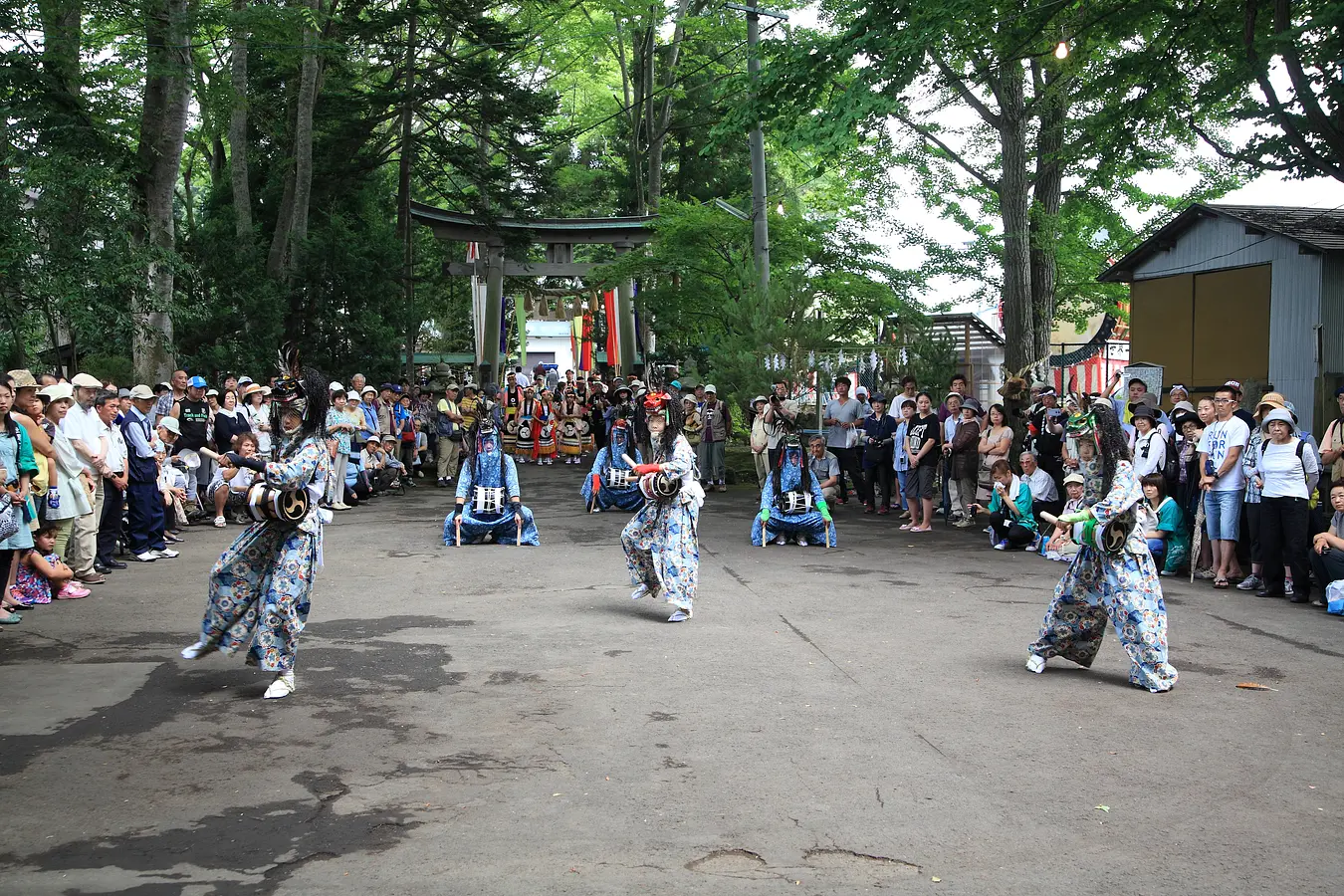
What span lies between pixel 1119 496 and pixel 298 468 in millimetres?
5026

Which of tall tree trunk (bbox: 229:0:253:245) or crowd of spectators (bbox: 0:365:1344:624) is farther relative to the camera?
tall tree trunk (bbox: 229:0:253:245)

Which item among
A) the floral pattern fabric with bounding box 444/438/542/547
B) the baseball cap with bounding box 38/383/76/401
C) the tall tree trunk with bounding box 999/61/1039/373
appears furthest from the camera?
the tall tree trunk with bounding box 999/61/1039/373

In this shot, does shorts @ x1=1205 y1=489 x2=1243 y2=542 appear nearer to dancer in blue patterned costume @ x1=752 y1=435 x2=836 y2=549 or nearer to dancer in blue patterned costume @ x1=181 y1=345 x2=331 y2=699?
dancer in blue patterned costume @ x1=752 y1=435 x2=836 y2=549

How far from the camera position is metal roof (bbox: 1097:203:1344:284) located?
17.8m

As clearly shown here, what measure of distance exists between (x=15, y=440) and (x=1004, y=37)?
12642mm

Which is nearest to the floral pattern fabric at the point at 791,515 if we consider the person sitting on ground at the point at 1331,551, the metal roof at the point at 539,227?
the person sitting on ground at the point at 1331,551

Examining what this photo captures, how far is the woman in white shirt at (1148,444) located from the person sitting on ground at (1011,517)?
5.87ft

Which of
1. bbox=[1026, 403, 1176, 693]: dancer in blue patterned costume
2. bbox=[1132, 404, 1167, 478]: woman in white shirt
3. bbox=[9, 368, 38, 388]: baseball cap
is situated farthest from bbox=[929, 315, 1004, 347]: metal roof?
bbox=[9, 368, 38, 388]: baseball cap

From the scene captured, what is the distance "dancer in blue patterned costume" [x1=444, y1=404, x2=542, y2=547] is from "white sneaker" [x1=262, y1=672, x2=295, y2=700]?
720 centimetres

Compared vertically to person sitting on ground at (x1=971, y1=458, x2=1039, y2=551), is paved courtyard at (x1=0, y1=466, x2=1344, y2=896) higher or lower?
lower

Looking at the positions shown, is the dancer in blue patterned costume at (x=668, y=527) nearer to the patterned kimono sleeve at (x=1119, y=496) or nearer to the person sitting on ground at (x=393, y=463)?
the patterned kimono sleeve at (x=1119, y=496)

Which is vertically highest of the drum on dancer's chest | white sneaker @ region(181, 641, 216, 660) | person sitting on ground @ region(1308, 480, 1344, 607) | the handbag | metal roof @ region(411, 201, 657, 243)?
metal roof @ region(411, 201, 657, 243)

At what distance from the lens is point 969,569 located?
12500mm

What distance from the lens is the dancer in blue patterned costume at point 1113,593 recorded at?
7.28m
